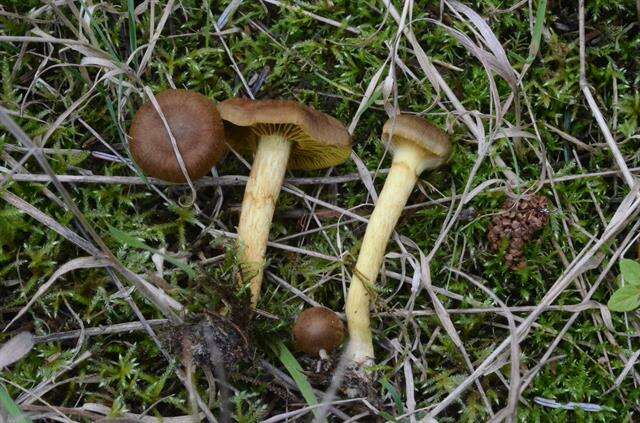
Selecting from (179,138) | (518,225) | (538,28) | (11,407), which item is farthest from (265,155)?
(11,407)

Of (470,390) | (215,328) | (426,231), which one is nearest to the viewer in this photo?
(215,328)

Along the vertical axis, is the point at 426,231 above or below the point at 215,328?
above

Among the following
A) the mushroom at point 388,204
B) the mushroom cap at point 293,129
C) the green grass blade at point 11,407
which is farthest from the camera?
the mushroom at point 388,204

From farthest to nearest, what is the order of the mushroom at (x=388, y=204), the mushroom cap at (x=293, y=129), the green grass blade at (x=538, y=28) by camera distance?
the mushroom at (x=388, y=204) < the green grass blade at (x=538, y=28) < the mushroom cap at (x=293, y=129)

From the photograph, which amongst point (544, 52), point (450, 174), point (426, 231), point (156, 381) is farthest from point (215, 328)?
point (544, 52)

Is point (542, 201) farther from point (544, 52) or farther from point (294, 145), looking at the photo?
point (294, 145)

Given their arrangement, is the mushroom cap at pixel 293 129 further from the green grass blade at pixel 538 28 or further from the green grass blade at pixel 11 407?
the green grass blade at pixel 11 407

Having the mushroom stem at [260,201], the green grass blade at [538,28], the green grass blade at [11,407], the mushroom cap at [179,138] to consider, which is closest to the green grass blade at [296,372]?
the mushroom stem at [260,201]

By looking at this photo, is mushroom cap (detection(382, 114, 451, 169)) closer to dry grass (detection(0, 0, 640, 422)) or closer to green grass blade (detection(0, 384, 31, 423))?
dry grass (detection(0, 0, 640, 422))
